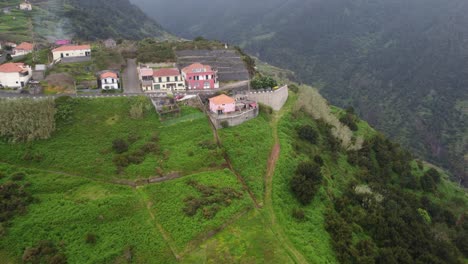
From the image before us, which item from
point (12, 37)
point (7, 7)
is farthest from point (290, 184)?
point (7, 7)

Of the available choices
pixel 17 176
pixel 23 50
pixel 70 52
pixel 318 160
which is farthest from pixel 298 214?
pixel 23 50

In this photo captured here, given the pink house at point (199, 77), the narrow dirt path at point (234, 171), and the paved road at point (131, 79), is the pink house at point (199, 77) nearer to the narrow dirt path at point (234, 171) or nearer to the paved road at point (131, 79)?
the paved road at point (131, 79)

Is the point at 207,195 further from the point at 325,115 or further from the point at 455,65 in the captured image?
the point at 455,65

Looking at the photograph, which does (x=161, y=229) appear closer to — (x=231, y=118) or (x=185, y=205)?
(x=185, y=205)

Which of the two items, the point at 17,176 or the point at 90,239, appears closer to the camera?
the point at 90,239

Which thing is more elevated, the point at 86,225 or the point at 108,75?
the point at 108,75

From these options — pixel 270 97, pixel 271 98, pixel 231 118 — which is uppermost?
pixel 270 97

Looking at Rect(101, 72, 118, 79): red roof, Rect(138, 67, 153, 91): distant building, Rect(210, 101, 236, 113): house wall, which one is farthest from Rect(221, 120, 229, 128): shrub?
Rect(101, 72, 118, 79): red roof

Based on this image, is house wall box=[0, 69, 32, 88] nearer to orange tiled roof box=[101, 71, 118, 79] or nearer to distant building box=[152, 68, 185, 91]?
orange tiled roof box=[101, 71, 118, 79]

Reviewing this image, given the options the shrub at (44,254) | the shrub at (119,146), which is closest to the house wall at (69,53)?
the shrub at (119,146)
